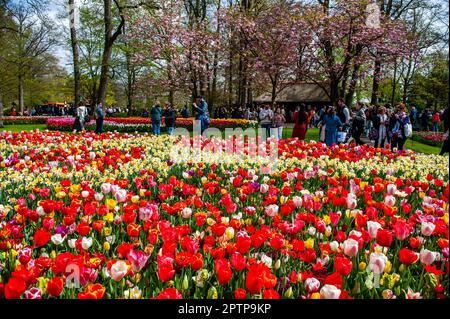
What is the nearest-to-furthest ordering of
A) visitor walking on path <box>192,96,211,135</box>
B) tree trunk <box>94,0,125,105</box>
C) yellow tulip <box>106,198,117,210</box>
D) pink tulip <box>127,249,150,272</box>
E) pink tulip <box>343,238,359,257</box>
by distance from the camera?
pink tulip <box>127,249,150,272</box> < pink tulip <box>343,238,359,257</box> < yellow tulip <box>106,198,117,210</box> < visitor walking on path <box>192,96,211,135</box> < tree trunk <box>94,0,125,105</box>

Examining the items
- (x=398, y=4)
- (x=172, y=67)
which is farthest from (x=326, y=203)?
(x=172, y=67)

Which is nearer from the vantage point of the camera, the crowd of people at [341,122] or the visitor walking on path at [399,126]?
the visitor walking on path at [399,126]

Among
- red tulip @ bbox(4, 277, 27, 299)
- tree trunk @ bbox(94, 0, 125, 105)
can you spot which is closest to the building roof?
tree trunk @ bbox(94, 0, 125, 105)

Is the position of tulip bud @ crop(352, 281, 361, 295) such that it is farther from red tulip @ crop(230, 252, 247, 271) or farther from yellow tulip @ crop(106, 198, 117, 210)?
yellow tulip @ crop(106, 198, 117, 210)

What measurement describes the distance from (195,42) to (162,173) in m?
25.9

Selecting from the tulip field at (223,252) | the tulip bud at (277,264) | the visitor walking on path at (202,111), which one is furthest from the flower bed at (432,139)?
the visitor walking on path at (202,111)

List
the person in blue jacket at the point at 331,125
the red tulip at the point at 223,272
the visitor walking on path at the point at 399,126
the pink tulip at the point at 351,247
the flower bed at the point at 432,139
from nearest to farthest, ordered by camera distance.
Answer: the red tulip at the point at 223,272 → the pink tulip at the point at 351,247 → the flower bed at the point at 432,139 → the visitor walking on path at the point at 399,126 → the person in blue jacket at the point at 331,125

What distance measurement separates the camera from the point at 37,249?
2793 millimetres

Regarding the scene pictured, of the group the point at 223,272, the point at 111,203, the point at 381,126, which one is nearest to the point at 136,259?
the point at 223,272

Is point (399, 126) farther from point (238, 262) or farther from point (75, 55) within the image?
point (75, 55)

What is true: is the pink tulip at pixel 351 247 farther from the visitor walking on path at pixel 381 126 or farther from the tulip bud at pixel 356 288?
the visitor walking on path at pixel 381 126

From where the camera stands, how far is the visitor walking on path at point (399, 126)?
1012cm

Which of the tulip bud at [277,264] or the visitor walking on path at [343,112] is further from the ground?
the visitor walking on path at [343,112]

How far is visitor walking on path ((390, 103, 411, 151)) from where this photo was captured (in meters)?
10.1
